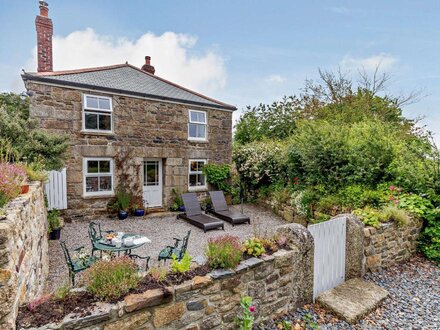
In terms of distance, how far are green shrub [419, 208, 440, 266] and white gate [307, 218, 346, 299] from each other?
264 centimetres

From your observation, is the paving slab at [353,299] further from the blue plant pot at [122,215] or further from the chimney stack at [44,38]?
the chimney stack at [44,38]

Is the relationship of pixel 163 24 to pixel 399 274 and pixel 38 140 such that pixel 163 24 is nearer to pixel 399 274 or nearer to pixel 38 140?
pixel 38 140

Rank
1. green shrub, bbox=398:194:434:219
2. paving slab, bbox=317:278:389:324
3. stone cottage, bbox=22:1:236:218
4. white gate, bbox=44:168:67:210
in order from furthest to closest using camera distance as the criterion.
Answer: stone cottage, bbox=22:1:236:218, white gate, bbox=44:168:67:210, green shrub, bbox=398:194:434:219, paving slab, bbox=317:278:389:324

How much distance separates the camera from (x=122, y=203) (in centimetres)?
851

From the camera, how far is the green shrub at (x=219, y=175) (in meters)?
10.7

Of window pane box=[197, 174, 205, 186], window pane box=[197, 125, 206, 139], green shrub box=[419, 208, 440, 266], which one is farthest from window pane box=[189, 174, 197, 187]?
green shrub box=[419, 208, 440, 266]

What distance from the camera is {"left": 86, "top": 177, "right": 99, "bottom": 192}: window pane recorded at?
8.29 m

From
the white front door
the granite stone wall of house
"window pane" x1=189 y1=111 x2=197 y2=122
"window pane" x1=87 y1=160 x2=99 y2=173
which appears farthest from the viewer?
"window pane" x1=189 y1=111 x2=197 y2=122

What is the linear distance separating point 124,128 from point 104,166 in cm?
159

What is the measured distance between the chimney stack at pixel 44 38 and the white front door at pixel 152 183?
5212 millimetres

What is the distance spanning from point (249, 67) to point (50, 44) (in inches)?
335

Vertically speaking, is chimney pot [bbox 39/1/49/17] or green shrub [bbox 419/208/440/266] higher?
chimney pot [bbox 39/1/49/17]

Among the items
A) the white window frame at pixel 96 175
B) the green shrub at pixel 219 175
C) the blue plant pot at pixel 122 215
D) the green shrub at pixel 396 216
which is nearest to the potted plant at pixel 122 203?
the blue plant pot at pixel 122 215

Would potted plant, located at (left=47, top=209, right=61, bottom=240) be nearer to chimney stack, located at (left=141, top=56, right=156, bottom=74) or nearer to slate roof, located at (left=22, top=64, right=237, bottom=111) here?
slate roof, located at (left=22, top=64, right=237, bottom=111)
